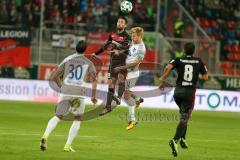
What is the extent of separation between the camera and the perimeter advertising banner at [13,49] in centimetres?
3275

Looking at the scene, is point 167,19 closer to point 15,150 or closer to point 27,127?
point 27,127

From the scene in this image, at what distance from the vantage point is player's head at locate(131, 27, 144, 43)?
1980 centimetres

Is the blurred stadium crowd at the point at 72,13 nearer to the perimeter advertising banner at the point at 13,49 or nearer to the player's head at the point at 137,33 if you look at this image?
the perimeter advertising banner at the point at 13,49

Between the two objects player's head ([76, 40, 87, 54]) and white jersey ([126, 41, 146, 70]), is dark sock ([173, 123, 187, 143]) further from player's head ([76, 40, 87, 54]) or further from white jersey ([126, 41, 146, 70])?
white jersey ([126, 41, 146, 70])

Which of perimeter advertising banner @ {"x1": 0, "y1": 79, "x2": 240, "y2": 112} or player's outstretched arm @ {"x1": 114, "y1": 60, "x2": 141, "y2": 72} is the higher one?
player's outstretched arm @ {"x1": 114, "y1": 60, "x2": 141, "y2": 72}

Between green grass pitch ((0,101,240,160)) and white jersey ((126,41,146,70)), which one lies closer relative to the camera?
green grass pitch ((0,101,240,160))

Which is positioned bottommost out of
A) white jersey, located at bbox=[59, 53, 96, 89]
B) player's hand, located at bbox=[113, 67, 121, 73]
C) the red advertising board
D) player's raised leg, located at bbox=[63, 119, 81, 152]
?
the red advertising board

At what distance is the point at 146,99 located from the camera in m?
31.9

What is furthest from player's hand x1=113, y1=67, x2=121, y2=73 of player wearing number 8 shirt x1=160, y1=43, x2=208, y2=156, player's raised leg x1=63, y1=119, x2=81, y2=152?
player's raised leg x1=63, y1=119, x2=81, y2=152

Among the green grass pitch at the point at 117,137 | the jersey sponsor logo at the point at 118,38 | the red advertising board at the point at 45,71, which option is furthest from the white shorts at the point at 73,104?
the red advertising board at the point at 45,71

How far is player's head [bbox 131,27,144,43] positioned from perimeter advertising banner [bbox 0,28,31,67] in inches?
527

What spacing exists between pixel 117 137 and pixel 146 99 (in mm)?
12525

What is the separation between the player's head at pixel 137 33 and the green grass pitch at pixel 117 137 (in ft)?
8.35

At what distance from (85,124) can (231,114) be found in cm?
942
